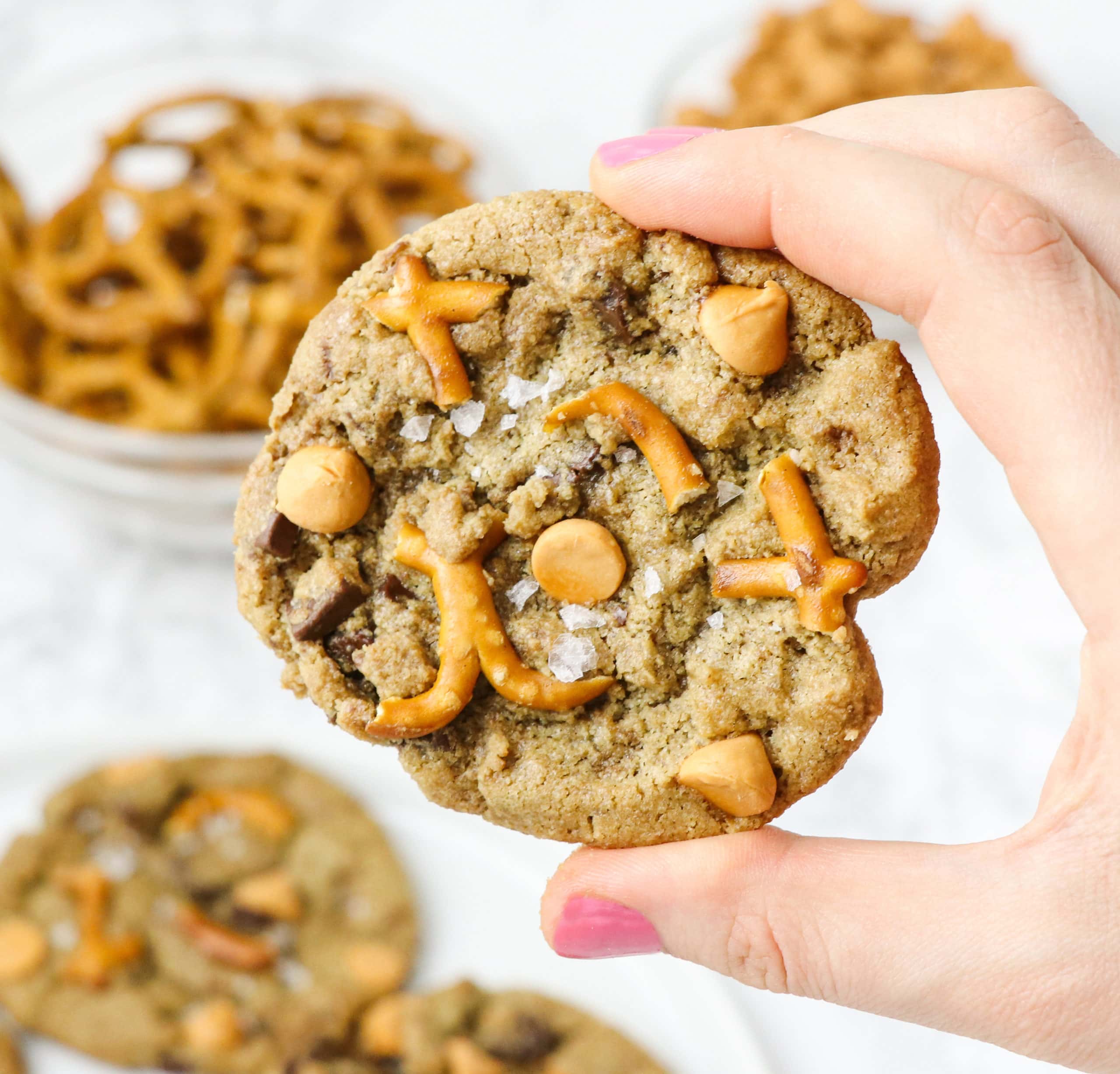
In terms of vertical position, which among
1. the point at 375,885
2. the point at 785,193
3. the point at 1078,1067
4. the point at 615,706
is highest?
the point at 785,193

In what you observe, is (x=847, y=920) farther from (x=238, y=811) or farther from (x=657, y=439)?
(x=238, y=811)

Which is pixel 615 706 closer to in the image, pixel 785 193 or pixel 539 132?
pixel 785 193

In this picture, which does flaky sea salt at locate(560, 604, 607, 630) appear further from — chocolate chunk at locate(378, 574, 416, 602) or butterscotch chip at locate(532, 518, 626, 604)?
chocolate chunk at locate(378, 574, 416, 602)

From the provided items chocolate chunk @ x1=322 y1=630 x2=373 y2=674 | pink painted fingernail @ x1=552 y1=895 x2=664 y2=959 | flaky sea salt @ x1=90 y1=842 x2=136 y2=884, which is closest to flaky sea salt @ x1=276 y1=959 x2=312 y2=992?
flaky sea salt @ x1=90 y1=842 x2=136 y2=884

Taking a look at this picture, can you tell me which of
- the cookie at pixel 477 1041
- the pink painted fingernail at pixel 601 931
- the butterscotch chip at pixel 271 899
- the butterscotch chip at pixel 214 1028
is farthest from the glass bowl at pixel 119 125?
the pink painted fingernail at pixel 601 931

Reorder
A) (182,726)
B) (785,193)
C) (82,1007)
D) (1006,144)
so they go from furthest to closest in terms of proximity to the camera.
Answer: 1. (182,726)
2. (82,1007)
3. (1006,144)
4. (785,193)

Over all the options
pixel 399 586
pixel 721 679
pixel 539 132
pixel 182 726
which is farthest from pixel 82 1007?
pixel 539 132
